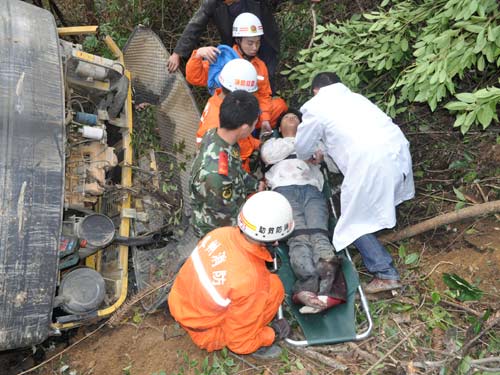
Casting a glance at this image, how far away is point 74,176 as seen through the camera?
4.30 meters

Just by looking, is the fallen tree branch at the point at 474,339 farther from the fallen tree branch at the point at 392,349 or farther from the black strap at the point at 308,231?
the black strap at the point at 308,231

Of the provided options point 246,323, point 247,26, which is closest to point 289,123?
point 247,26

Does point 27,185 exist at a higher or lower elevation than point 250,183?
higher

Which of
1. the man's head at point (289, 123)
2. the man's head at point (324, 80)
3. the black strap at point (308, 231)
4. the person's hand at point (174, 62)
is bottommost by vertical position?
the black strap at point (308, 231)

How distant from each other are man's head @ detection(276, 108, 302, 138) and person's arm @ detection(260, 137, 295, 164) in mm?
160

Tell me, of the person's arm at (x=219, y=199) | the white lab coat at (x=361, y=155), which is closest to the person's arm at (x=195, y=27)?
the white lab coat at (x=361, y=155)

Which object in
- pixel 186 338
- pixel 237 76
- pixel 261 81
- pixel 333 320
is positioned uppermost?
pixel 237 76

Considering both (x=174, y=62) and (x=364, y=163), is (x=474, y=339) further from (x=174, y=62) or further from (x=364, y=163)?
(x=174, y=62)

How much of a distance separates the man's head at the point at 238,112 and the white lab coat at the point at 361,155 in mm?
475

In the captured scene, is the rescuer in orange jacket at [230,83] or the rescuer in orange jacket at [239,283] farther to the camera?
the rescuer in orange jacket at [230,83]

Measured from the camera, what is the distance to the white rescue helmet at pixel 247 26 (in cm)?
462

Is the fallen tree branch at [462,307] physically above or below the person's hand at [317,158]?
below

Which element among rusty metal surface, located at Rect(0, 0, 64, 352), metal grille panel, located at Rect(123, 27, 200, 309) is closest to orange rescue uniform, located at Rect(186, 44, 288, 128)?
metal grille panel, located at Rect(123, 27, 200, 309)

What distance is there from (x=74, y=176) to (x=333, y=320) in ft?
8.39
